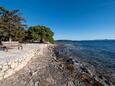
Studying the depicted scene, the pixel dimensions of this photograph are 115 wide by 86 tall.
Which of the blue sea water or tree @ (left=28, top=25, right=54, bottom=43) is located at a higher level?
tree @ (left=28, top=25, right=54, bottom=43)

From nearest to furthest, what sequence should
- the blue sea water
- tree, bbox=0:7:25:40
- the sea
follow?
1. the sea
2. the blue sea water
3. tree, bbox=0:7:25:40

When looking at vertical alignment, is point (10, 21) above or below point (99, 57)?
above

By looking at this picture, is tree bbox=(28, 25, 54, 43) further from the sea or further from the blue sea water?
the sea

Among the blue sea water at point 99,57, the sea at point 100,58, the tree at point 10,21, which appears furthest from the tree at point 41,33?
the tree at point 10,21

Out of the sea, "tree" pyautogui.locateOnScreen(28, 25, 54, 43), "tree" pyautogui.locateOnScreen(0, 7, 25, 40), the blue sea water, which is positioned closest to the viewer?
the sea

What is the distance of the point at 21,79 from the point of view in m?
7.04

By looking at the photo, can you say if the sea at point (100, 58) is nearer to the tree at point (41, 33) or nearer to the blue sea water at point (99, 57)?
the blue sea water at point (99, 57)

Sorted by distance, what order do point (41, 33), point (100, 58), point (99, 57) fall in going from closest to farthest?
point (100, 58) → point (99, 57) → point (41, 33)

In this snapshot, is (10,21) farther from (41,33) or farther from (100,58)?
(41,33)

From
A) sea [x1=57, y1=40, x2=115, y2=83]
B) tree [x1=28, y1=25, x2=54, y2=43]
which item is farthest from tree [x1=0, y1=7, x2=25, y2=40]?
tree [x1=28, y1=25, x2=54, y2=43]

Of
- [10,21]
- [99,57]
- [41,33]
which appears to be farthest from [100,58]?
[41,33]

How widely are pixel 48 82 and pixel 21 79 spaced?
1405 mm

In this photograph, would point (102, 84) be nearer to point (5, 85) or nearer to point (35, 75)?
point (35, 75)

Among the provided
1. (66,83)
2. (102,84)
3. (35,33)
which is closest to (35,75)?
(66,83)
